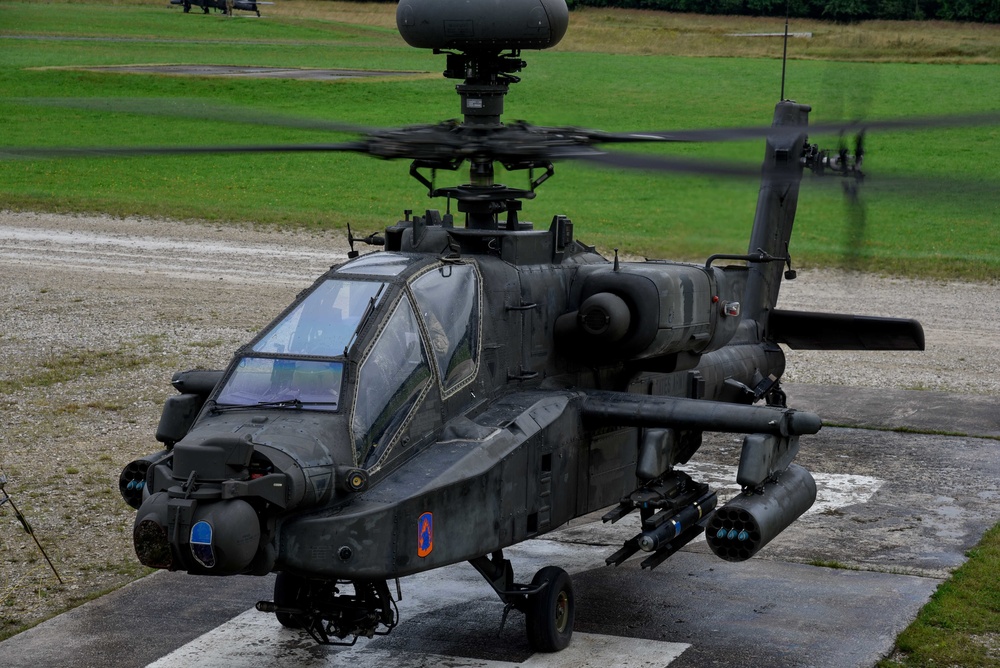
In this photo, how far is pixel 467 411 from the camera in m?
8.96

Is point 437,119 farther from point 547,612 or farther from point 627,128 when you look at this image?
point 547,612

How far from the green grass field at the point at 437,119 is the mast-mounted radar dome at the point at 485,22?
27.7 feet

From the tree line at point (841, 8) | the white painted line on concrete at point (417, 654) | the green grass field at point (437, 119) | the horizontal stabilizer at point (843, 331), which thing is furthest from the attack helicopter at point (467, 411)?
the green grass field at point (437, 119)

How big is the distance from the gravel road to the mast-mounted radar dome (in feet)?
16.6

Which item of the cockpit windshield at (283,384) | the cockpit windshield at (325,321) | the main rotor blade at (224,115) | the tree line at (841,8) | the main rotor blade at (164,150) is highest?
the tree line at (841,8)

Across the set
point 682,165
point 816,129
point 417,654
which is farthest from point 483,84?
point 417,654

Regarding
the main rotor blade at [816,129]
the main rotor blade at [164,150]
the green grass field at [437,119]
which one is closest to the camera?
the main rotor blade at [816,129]

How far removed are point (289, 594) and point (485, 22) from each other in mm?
3847

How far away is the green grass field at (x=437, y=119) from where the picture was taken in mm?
26000

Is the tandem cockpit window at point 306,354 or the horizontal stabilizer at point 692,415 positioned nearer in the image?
the tandem cockpit window at point 306,354

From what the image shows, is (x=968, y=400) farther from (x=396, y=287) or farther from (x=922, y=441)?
(x=396, y=287)

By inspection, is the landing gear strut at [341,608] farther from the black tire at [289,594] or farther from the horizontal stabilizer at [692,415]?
the horizontal stabilizer at [692,415]

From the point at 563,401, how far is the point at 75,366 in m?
9.85

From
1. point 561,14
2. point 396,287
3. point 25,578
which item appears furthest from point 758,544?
point 25,578
